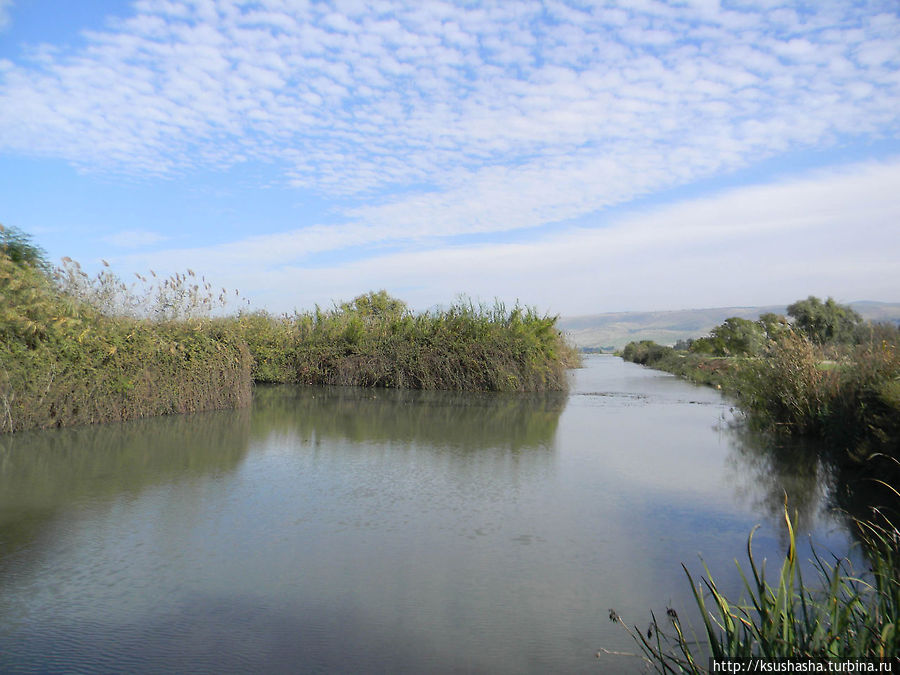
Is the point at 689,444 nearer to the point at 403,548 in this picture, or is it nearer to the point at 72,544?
the point at 403,548

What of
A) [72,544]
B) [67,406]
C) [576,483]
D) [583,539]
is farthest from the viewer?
[67,406]

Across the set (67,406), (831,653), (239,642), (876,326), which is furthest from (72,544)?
(876,326)

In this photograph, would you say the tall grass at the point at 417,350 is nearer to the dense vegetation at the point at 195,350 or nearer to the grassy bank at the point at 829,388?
the dense vegetation at the point at 195,350

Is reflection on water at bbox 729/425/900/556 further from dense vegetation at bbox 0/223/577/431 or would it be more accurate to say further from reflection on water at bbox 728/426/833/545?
dense vegetation at bbox 0/223/577/431

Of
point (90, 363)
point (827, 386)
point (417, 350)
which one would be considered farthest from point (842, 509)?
point (417, 350)

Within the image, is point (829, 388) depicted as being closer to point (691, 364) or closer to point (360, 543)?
point (360, 543)

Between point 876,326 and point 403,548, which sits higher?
point 876,326

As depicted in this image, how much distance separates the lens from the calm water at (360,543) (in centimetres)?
346

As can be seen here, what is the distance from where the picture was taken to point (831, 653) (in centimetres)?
223

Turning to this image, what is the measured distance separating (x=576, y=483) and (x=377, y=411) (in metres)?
7.12

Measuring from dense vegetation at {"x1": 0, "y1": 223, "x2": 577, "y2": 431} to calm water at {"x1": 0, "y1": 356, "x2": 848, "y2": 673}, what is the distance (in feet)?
2.85

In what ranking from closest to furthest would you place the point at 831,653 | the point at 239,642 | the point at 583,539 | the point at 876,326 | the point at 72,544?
the point at 831,653, the point at 239,642, the point at 72,544, the point at 583,539, the point at 876,326

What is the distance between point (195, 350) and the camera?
12828 millimetres

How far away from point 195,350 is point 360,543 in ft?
29.3
